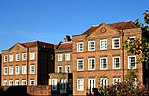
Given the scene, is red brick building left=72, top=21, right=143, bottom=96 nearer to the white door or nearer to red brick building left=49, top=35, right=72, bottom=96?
the white door

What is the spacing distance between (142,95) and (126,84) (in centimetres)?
130

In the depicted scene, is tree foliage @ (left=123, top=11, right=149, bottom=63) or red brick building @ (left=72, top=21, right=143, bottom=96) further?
red brick building @ (left=72, top=21, right=143, bottom=96)

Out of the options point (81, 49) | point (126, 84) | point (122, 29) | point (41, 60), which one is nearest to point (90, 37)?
point (81, 49)

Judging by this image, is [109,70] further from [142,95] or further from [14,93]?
[142,95]

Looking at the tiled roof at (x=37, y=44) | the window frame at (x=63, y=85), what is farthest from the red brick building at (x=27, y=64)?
the window frame at (x=63, y=85)

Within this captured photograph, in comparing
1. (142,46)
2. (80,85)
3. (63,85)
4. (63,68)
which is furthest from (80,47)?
(142,46)

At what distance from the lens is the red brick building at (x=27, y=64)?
235 ft

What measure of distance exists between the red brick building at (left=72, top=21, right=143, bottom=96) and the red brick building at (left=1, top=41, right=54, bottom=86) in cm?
1656

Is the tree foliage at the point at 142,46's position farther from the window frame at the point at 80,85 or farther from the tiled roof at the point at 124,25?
the window frame at the point at 80,85

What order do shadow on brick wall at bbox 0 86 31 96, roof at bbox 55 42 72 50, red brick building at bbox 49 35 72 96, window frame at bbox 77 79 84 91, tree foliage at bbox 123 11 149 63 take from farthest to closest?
roof at bbox 55 42 72 50, red brick building at bbox 49 35 72 96, window frame at bbox 77 79 84 91, shadow on brick wall at bbox 0 86 31 96, tree foliage at bbox 123 11 149 63

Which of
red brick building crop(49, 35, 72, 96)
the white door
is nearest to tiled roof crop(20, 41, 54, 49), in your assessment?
red brick building crop(49, 35, 72, 96)

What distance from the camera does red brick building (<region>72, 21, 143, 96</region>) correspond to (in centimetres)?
5119

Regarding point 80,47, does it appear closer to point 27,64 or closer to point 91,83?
point 91,83

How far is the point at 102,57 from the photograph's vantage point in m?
53.7
